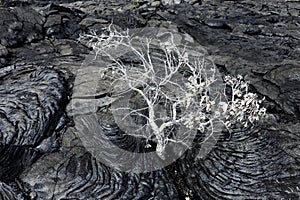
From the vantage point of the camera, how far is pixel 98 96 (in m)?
6.04

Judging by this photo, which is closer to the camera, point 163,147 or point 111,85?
point 163,147

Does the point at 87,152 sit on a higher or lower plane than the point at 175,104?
lower

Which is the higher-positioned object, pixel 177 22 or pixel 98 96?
pixel 98 96

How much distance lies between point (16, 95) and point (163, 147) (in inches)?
99.3

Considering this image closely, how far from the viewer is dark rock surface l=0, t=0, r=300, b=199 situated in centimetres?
480

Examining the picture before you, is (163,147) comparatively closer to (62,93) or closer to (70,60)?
(62,93)

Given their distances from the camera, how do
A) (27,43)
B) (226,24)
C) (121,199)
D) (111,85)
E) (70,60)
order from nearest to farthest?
1. (121,199)
2. (111,85)
3. (70,60)
4. (27,43)
5. (226,24)

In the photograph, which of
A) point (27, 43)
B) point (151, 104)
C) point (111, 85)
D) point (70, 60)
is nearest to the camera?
point (151, 104)

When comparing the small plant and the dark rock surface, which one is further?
the small plant

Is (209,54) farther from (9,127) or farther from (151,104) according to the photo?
(9,127)

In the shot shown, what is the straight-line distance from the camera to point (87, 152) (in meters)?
5.16

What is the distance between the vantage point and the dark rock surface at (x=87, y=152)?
189 inches

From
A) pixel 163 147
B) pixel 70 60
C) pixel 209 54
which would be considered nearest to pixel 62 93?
pixel 70 60

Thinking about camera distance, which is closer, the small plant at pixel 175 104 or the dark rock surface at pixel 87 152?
the dark rock surface at pixel 87 152
